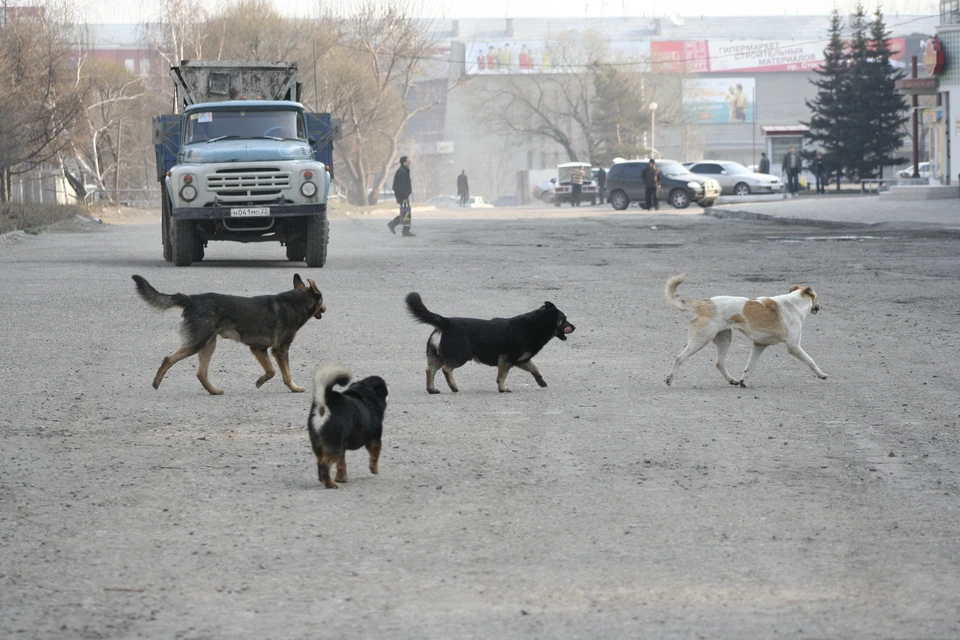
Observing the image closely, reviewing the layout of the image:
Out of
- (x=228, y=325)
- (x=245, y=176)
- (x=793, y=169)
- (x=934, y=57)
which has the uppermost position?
(x=934, y=57)

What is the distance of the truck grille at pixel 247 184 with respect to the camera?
19250 millimetres

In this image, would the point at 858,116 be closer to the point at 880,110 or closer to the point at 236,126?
the point at 880,110

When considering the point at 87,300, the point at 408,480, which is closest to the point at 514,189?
the point at 87,300

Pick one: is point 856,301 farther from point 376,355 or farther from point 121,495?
point 121,495

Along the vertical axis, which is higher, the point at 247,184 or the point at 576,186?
the point at 247,184

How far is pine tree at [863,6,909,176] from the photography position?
2482 inches

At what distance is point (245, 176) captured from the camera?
19281 millimetres

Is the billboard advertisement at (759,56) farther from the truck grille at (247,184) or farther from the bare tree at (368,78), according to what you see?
the truck grille at (247,184)

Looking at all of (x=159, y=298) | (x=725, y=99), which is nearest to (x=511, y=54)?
(x=725, y=99)

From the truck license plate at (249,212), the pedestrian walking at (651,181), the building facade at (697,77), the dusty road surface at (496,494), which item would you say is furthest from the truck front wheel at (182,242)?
the building facade at (697,77)

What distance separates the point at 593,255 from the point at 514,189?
103681mm

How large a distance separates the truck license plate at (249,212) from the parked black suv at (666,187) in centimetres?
2978

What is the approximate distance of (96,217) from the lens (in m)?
44.8

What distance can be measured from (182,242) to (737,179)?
39434mm
